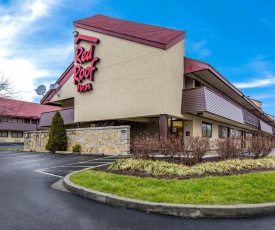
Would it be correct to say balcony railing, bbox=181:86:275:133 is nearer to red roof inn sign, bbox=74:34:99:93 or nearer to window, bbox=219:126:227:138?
window, bbox=219:126:227:138

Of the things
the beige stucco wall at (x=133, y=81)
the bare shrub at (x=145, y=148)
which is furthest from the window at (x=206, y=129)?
the bare shrub at (x=145, y=148)

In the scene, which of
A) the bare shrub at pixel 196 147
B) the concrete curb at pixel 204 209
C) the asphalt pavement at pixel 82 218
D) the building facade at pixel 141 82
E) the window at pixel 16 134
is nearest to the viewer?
the asphalt pavement at pixel 82 218

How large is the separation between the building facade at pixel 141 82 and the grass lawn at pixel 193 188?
790 centimetres

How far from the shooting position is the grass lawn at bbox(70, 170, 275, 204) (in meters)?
5.77

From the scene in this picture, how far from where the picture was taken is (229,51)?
2319cm

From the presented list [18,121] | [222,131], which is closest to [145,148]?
[222,131]

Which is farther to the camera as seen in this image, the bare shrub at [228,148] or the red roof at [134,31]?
the red roof at [134,31]

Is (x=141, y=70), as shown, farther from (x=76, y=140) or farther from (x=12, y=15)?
(x=12, y=15)

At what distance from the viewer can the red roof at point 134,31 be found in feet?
54.7

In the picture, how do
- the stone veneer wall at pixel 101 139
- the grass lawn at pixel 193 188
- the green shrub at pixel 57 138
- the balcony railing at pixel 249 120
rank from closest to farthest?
the grass lawn at pixel 193 188
the stone veneer wall at pixel 101 139
the green shrub at pixel 57 138
the balcony railing at pixel 249 120

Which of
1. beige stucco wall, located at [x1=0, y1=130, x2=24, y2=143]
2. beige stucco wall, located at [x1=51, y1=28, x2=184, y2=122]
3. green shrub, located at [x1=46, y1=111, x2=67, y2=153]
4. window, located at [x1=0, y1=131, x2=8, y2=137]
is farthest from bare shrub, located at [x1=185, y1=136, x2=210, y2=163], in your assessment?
window, located at [x1=0, y1=131, x2=8, y2=137]

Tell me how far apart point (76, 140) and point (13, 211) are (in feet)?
46.3

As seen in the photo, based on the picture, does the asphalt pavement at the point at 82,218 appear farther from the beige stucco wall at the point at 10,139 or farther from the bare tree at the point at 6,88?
the beige stucco wall at the point at 10,139

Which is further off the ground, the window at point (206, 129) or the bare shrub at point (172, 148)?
the window at point (206, 129)
